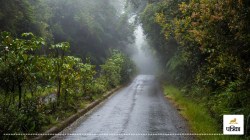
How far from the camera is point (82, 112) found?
13.9 metres

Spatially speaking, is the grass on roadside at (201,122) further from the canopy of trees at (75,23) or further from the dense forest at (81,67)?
the canopy of trees at (75,23)

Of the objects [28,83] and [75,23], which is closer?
[28,83]

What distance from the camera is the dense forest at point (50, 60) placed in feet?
28.1

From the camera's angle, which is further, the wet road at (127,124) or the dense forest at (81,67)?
the wet road at (127,124)

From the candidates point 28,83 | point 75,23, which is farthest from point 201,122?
point 75,23

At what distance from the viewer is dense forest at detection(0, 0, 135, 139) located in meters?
8.56

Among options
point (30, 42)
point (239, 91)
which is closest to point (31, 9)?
point (30, 42)

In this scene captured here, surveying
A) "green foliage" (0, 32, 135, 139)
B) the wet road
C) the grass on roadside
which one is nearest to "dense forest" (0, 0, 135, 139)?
"green foliage" (0, 32, 135, 139)

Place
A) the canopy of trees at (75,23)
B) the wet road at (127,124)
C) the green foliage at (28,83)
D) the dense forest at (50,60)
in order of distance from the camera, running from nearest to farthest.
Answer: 1. the green foliage at (28,83)
2. the dense forest at (50,60)
3. the wet road at (127,124)
4. the canopy of trees at (75,23)

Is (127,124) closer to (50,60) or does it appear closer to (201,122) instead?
(201,122)

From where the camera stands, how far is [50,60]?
36.3 ft

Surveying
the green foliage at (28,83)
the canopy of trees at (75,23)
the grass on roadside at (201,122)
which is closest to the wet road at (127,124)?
the grass on roadside at (201,122)

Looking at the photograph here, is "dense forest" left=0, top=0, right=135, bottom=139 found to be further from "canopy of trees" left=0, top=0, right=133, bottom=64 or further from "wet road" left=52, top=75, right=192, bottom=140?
"wet road" left=52, top=75, right=192, bottom=140

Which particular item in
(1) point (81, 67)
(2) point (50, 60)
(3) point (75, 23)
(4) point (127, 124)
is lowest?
(4) point (127, 124)
